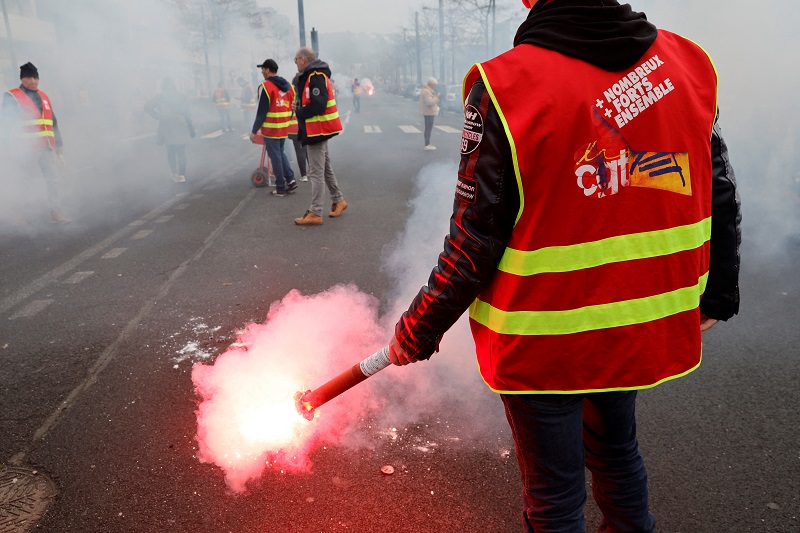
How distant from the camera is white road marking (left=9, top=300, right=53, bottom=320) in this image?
4391 mm

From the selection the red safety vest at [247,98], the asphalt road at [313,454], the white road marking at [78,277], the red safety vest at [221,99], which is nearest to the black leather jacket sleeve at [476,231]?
the asphalt road at [313,454]

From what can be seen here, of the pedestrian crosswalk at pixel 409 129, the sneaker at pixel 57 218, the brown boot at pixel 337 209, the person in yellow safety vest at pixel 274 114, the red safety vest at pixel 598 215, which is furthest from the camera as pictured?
the pedestrian crosswalk at pixel 409 129

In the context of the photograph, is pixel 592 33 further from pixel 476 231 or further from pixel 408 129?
pixel 408 129

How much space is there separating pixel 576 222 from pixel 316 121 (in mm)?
5693

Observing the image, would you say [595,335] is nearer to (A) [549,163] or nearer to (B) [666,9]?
(A) [549,163]

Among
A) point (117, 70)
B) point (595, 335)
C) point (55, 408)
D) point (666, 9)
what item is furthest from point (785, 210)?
point (117, 70)

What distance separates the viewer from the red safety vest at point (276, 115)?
8469mm

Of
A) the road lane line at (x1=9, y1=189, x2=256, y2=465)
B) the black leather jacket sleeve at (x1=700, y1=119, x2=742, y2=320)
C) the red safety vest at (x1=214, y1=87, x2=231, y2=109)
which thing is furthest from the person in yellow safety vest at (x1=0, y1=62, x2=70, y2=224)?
the red safety vest at (x1=214, y1=87, x2=231, y2=109)

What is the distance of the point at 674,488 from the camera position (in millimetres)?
2385

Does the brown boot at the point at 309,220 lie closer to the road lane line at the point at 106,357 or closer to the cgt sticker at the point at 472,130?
the road lane line at the point at 106,357

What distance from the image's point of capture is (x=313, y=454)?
2615 millimetres

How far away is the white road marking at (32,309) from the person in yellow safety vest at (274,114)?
4.40m

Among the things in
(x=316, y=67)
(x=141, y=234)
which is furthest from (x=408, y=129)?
(x=141, y=234)

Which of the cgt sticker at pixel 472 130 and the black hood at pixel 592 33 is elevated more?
the black hood at pixel 592 33
